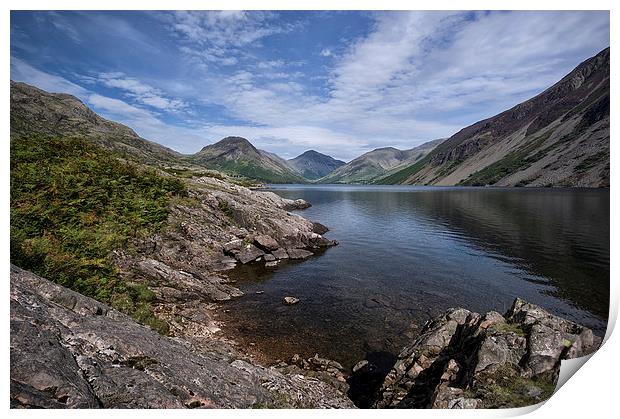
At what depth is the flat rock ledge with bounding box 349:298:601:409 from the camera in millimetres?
9148

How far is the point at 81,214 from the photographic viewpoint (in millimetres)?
22203

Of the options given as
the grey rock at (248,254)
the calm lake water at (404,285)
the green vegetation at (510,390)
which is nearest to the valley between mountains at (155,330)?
the green vegetation at (510,390)

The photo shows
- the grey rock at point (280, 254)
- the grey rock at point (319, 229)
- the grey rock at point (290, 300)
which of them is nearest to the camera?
the grey rock at point (290, 300)

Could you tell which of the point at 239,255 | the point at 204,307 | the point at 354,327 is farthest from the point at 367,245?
the point at 204,307

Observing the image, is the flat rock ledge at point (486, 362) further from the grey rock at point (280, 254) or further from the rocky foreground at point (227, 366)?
the grey rock at point (280, 254)

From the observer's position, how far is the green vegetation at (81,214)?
537 inches

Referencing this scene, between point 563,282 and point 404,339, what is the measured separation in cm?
2006

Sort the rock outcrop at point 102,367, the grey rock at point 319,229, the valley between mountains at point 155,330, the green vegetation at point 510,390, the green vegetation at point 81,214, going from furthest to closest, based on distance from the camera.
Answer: the grey rock at point 319,229 < the green vegetation at point 81,214 < the green vegetation at point 510,390 < the valley between mountains at point 155,330 < the rock outcrop at point 102,367

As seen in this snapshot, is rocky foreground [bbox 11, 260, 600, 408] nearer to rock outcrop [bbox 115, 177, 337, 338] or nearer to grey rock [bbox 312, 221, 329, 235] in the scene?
rock outcrop [bbox 115, 177, 337, 338]

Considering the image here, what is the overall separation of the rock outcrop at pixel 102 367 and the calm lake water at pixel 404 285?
7517mm

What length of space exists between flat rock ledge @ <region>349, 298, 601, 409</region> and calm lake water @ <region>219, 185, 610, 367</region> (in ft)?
16.3

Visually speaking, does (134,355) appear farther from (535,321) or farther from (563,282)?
(563,282)

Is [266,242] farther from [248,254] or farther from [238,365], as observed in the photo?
[238,365]

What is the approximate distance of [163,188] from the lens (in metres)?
33.9
